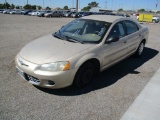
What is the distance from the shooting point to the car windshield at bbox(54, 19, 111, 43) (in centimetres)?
436

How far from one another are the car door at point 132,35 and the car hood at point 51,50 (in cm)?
179

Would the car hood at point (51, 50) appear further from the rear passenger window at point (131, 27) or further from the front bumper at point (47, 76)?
the rear passenger window at point (131, 27)

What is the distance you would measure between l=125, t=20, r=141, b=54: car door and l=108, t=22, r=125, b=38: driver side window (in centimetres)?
31

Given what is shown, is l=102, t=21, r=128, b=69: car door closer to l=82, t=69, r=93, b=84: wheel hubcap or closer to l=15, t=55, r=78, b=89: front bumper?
l=82, t=69, r=93, b=84: wheel hubcap

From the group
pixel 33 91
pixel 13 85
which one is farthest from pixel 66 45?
pixel 13 85

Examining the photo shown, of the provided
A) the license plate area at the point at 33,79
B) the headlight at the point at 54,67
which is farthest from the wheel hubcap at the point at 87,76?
the license plate area at the point at 33,79

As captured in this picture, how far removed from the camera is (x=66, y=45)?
4.06 m

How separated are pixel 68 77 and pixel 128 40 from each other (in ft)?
8.24

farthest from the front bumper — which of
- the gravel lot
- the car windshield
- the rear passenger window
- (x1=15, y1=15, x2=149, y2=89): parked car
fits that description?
the rear passenger window

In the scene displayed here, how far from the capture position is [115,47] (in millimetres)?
4629

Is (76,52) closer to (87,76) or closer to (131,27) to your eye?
(87,76)

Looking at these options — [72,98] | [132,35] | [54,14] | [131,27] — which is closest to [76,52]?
[72,98]

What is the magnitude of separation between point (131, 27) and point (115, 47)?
147cm

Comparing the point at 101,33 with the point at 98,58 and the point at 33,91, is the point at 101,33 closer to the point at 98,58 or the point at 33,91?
the point at 98,58
